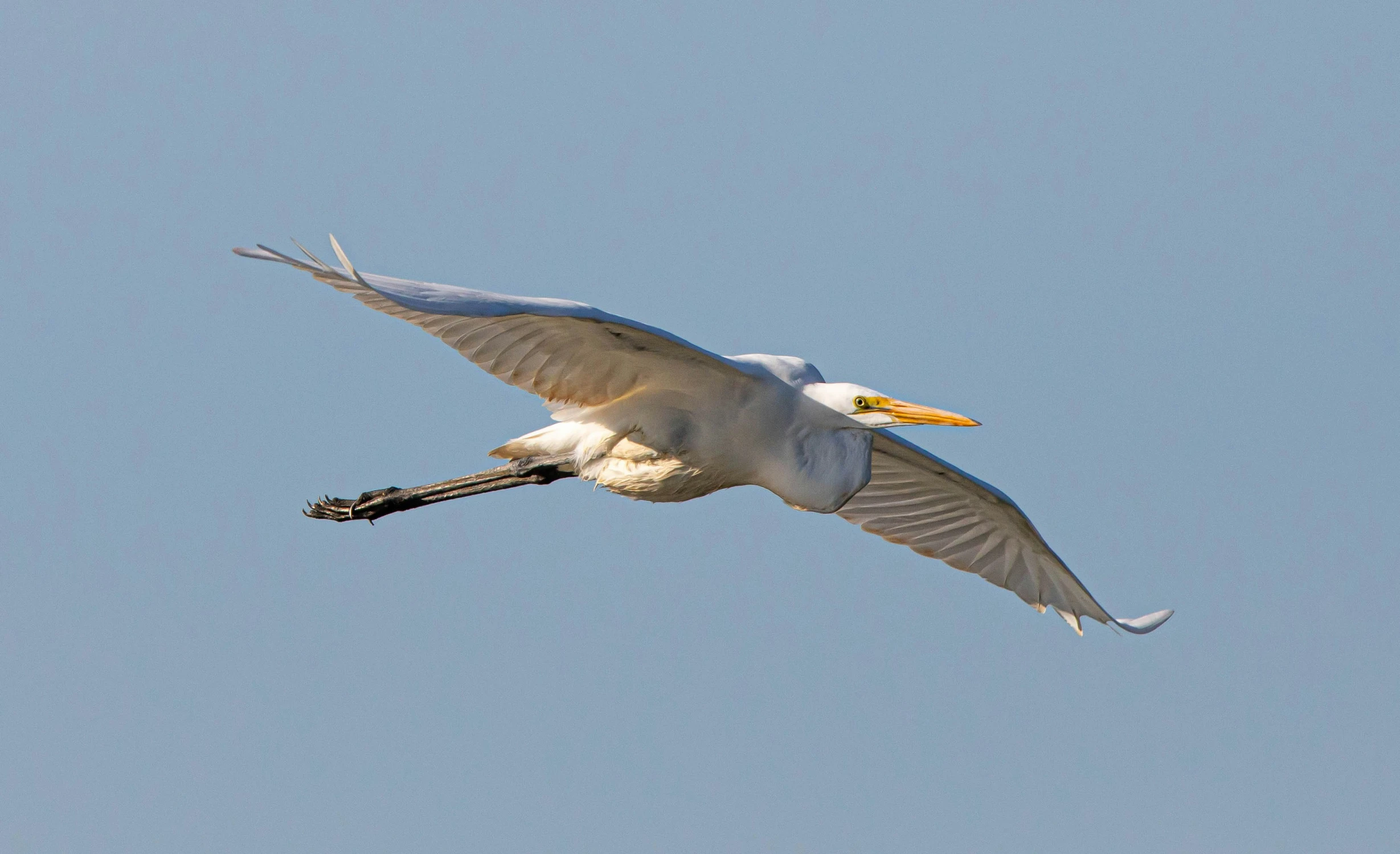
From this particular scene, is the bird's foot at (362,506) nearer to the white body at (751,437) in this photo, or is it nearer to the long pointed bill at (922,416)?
the white body at (751,437)

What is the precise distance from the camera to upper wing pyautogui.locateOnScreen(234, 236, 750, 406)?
7.84 m

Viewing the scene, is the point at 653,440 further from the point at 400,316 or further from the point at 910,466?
the point at 910,466

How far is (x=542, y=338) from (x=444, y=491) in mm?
2994

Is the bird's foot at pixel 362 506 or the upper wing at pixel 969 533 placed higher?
the upper wing at pixel 969 533

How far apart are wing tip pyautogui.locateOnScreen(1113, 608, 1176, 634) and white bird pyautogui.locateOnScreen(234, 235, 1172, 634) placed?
1724mm

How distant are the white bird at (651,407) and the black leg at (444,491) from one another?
0.8 inches

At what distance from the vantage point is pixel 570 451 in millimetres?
10398

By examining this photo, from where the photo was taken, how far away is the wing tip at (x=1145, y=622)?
1173 cm

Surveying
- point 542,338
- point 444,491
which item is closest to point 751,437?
point 542,338

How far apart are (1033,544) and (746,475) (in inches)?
125

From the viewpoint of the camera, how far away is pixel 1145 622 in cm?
1178

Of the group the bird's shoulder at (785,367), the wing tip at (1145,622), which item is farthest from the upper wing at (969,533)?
the bird's shoulder at (785,367)

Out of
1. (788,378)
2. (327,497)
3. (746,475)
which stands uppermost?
(788,378)

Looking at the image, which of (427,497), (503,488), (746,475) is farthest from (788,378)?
(427,497)
